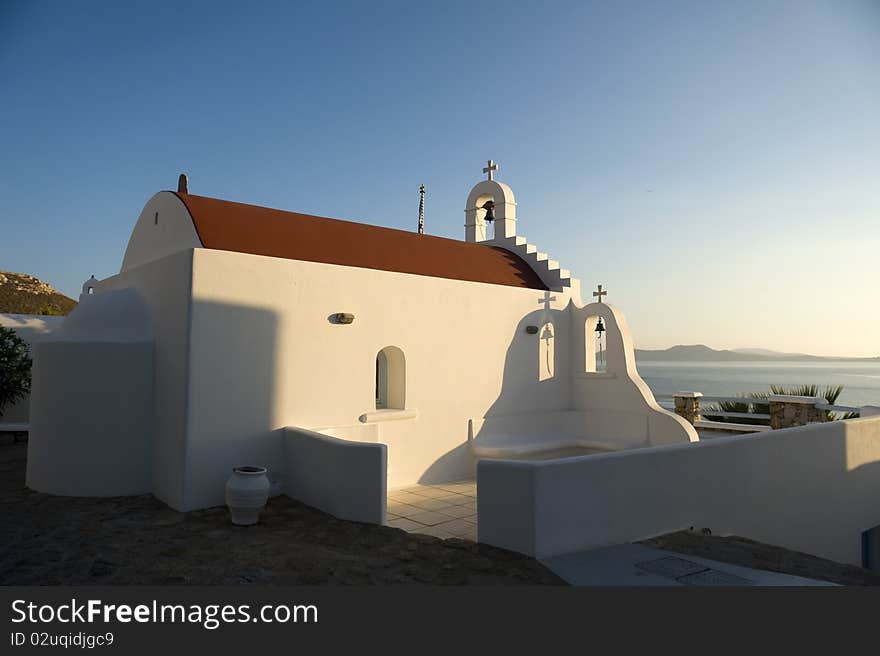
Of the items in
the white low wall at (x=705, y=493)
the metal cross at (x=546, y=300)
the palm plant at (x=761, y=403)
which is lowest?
the white low wall at (x=705, y=493)

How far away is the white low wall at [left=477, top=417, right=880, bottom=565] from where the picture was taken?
19.1 ft

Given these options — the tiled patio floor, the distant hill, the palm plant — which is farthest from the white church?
the distant hill

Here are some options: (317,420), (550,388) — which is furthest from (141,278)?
(550,388)

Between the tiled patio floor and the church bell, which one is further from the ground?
the church bell

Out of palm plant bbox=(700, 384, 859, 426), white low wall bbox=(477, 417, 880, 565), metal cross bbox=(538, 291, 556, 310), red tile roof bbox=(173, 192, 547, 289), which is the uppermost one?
red tile roof bbox=(173, 192, 547, 289)

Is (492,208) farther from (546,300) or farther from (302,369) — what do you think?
(302,369)

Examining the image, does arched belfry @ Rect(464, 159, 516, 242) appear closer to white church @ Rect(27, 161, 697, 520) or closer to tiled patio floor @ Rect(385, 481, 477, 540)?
white church @ Rect(27, 161, 697, 520)

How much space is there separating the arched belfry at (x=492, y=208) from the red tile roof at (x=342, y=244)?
1.21 m

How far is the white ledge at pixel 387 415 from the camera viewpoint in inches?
360

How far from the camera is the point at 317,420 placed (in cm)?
859

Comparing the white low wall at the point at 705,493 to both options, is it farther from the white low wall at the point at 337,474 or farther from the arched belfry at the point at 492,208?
the arched belfry at the point at 492,208

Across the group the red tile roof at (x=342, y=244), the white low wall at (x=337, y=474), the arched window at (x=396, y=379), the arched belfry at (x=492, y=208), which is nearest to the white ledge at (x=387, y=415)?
the arched window at (x=396, y=379)

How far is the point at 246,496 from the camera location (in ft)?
21.8

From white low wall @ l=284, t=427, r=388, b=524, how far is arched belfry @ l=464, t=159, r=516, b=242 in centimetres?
805
